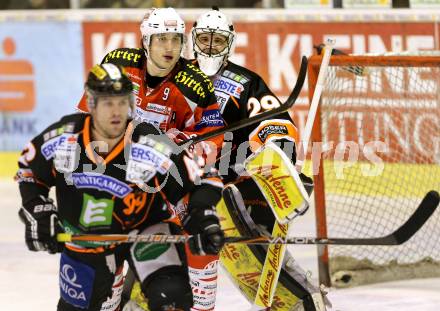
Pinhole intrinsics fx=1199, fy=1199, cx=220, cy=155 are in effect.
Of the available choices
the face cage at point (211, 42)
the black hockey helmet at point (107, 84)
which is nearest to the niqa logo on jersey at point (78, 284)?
the black hockey helmet at point (107, 84)

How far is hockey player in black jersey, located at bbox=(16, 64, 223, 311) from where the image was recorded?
4156 mm

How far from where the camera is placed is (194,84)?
521 cm

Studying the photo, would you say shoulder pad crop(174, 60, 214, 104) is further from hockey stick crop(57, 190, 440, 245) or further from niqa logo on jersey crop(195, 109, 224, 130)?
hockey stick crop(57, 190, 440, 245)

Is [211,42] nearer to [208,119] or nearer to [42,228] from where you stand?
[208,119]

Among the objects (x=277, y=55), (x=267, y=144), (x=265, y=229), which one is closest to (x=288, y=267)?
(x=265, y=229)

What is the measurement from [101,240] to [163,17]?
142 cm

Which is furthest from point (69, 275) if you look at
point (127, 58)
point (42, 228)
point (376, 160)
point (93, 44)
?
point (93, 44)

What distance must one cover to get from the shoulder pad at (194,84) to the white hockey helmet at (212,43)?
0.27 metres

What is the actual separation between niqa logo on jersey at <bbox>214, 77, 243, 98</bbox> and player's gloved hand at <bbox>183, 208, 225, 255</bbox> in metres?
1.31

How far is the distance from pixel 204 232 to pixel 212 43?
1.60 meters

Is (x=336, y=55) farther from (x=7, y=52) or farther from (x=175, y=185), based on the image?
(x=7, y=52)

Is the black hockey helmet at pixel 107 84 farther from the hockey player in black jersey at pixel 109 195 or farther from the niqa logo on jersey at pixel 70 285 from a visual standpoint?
the niqa logo on jersey at pixel 70 285

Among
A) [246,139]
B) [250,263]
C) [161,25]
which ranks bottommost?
[250,263]

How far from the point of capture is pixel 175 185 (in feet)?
14.0
